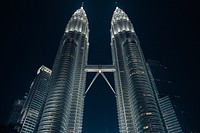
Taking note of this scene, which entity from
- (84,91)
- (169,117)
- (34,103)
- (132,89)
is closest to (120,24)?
(84,91)

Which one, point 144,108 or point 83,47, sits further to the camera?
point 83,47

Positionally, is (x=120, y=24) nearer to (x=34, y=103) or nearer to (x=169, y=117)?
(x=169, y=117)

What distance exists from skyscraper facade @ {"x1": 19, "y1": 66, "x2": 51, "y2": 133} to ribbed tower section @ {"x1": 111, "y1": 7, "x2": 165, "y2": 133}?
52.0 meters

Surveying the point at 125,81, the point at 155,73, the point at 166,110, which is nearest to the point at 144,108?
the point at 125,81

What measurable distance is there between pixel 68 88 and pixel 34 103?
59.1m

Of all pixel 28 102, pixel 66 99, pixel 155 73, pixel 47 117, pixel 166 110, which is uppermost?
pixel 155 73

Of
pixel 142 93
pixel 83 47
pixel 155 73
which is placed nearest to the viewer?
pixel 142 93

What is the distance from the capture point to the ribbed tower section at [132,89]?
101562 mm

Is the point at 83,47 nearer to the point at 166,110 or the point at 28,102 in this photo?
the point at 28,102

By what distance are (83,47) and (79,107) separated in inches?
1908

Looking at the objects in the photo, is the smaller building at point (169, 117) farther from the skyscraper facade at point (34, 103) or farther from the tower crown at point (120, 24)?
the skyscraper facade at point (34, 103)

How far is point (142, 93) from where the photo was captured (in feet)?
360

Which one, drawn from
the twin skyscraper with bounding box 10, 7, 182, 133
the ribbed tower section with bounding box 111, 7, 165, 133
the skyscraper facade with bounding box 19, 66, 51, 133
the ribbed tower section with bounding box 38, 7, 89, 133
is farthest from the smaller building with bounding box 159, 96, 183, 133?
the skyscraper facade with bounding box 19, 66, 51, 133

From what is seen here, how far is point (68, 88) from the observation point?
11838cm
